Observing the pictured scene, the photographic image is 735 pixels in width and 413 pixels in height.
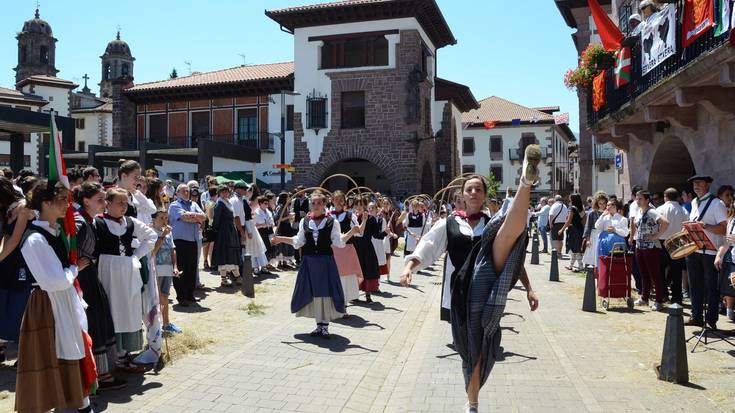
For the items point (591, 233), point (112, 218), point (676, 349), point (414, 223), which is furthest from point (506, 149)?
point (112, 218)

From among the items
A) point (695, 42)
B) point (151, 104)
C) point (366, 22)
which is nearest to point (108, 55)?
point (151, 104)

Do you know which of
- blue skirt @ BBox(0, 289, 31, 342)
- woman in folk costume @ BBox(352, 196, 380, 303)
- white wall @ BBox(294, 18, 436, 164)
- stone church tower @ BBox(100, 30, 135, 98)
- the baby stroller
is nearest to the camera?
blue skirt @ BBox(0, 289, 31, 342)

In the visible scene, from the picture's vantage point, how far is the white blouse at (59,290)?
4.51 m

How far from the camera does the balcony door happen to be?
36719 mm

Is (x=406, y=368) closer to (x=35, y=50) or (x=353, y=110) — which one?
(x=353, y=110)

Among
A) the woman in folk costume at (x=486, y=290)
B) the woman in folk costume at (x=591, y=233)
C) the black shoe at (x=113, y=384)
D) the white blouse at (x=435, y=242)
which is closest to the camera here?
the woman in folk costume at (x=486, y=290)

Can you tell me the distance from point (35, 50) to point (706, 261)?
91.5 meters

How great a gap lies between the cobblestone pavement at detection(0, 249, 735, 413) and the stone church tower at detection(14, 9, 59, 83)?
8499 centimetres

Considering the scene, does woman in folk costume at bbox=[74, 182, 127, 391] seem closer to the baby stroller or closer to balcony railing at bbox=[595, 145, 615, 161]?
the baby stroller

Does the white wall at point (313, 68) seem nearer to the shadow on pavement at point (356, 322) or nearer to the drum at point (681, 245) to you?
the shadow on pavement at point (356, 322)

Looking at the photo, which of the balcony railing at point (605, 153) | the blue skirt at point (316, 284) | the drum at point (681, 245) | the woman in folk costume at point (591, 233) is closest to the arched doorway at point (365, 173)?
the balcony railing at point (605, 153)

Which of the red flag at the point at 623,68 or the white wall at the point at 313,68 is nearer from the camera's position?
the red flag at the point at 623,68

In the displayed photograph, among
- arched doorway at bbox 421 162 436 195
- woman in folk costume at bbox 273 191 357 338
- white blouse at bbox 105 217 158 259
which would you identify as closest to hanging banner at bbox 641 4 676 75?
woman in folk costume at bbox 273 191 357 338

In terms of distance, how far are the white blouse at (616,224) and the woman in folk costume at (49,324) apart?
30.7ft
